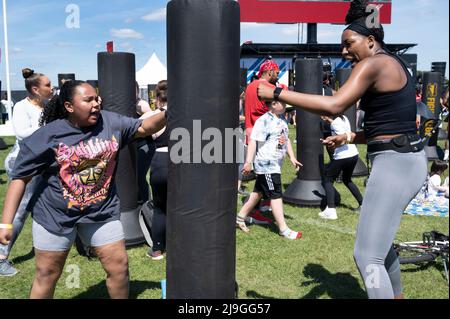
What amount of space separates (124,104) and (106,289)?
2071mm

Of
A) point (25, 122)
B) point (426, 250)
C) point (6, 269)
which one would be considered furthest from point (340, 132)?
point (6, 269)

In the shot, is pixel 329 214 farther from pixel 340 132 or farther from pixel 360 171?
pixel 360 171

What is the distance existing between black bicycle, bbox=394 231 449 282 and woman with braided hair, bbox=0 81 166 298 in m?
2.81

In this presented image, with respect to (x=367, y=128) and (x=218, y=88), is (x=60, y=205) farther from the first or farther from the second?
(x=367, y=128)

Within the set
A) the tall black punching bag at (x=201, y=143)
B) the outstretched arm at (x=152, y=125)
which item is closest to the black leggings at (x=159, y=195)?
the outstretched arm at (x=152, y=125)

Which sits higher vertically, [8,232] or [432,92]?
[432,92]

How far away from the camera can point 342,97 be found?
8.61 feet

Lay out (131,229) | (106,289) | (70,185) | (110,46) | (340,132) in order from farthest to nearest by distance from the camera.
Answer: (340,132), (131,229), (110,46), (106,289), (70,185)

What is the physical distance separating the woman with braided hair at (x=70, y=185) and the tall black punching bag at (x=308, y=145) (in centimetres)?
439

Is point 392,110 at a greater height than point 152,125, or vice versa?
point 392,110

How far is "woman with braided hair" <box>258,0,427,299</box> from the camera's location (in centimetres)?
278
